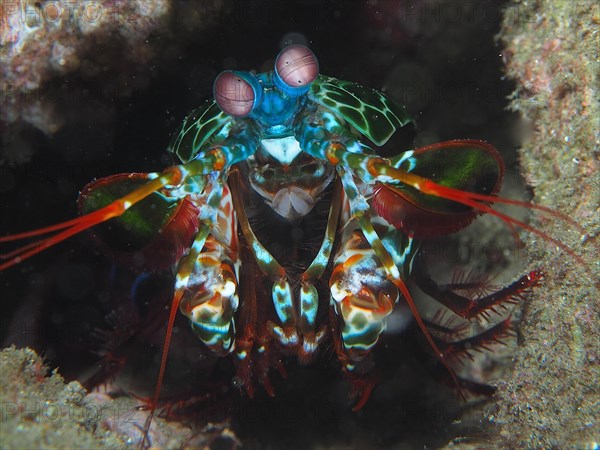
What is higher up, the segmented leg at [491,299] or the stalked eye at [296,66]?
the stalked eye at [296,66]

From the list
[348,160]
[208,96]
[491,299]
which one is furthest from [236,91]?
[208,96]

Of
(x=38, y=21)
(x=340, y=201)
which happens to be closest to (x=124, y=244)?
(x=340, y=201)

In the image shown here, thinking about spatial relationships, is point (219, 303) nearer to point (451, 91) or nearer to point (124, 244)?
point (124, 244)

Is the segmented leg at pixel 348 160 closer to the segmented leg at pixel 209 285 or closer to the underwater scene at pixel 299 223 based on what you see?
the underwater scene at pixel 299 223

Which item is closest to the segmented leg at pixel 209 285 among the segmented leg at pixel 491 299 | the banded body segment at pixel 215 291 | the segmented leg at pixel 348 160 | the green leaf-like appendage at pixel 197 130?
the banded body segment at pixel 215 291

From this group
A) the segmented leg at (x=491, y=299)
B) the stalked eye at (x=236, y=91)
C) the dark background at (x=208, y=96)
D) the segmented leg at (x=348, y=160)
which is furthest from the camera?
the dark background at (x=208, y=96)

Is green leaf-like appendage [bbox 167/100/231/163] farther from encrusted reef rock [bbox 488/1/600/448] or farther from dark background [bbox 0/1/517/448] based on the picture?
encrusted reef rock [bbox 488/1/600/448]
